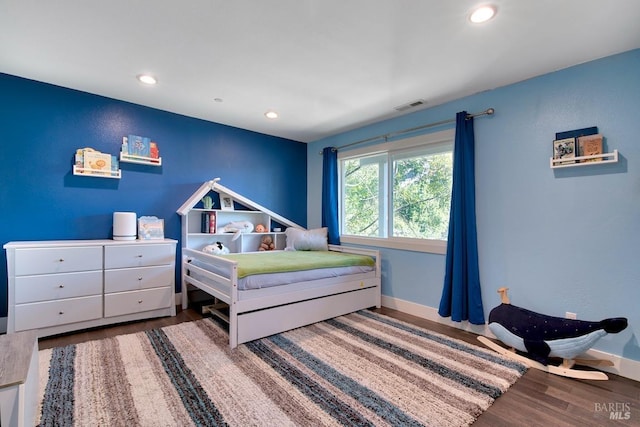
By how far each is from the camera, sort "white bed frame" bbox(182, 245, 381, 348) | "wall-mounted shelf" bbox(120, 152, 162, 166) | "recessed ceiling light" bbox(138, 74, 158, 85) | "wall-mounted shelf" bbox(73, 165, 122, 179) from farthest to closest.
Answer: "wall-mounted shelf" bbox(120, 152, 162, 166), "wall-mounted shelf" bbox(73, 165, 122, 179), "recessed ceiling light" bbox(138, 74, 158, 85), "white bed frame" bbox(182, 245, 381, 348)

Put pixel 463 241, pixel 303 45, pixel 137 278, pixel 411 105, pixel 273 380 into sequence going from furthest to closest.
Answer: pixel 411 105 < pixel 137 278 < pixel 463 241 < pixel 303 45 < pixel 273 380

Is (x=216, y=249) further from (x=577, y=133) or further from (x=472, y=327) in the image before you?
(x=577, y=133)

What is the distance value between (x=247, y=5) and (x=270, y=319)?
92.2 inches

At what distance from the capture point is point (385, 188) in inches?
150

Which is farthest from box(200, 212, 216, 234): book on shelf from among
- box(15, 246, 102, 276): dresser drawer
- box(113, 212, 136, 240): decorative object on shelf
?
box(15, 246, 102, 276): dresser drawer

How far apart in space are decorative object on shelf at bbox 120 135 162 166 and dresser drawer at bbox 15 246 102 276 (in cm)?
103

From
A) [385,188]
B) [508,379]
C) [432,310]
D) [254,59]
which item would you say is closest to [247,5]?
[254,59]

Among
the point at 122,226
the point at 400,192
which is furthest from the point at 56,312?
the point at 400,192

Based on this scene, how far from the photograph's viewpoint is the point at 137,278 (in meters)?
3.00

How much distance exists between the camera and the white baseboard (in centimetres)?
208

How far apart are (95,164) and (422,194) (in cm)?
350

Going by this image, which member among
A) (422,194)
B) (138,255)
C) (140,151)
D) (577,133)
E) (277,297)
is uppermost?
(140,151)

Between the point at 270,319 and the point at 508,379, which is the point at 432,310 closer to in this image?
the point at 508,379
